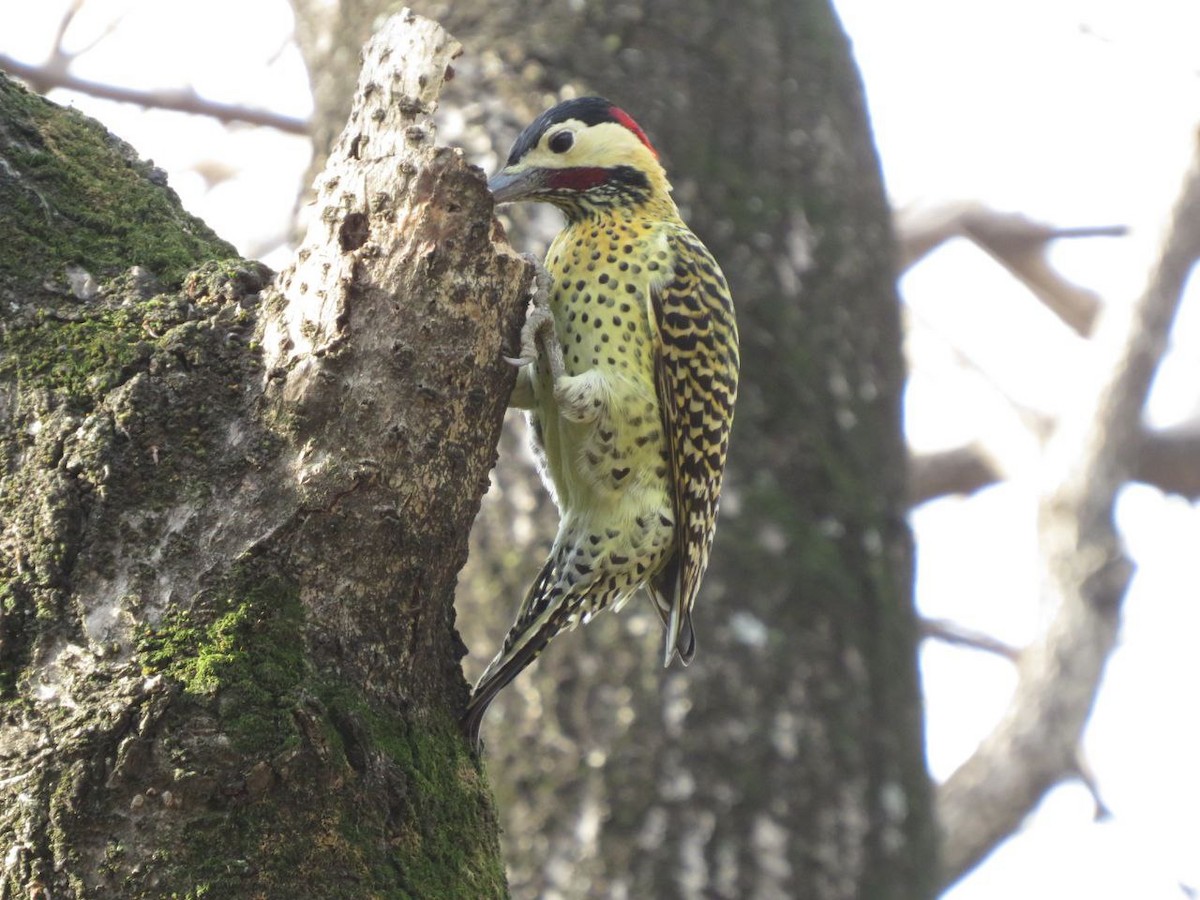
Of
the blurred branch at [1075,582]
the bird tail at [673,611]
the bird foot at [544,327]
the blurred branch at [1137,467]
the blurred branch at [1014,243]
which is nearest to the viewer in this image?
the bird foot at [544,327]

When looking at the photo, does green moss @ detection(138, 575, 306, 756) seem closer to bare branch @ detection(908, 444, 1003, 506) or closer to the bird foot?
the bird foot

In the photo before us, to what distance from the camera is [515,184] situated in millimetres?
4168

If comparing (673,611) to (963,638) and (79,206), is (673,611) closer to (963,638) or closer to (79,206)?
(79,206)

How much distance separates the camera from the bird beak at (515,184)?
163 inches

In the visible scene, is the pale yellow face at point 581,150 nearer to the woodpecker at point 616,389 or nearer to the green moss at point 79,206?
the woodpecker at point 616,389

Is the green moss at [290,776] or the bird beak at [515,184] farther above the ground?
the bird beak at [515,184]

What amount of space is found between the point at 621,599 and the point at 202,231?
1523 millimetres

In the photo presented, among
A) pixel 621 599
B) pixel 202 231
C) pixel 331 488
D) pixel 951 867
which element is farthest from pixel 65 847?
pixel 951 867

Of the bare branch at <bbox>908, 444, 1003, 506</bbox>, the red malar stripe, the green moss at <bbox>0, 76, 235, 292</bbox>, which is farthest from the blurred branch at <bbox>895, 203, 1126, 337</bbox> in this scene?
the green moss at <bbox>0, 76, 235, 292</bbox>

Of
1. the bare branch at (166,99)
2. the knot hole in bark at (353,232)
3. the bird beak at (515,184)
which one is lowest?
the knot hole in bark at (353,232)

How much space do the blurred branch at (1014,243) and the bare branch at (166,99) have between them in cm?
440

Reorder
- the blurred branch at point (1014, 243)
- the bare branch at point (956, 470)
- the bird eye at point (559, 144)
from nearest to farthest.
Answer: the bird eye at point (559, 144)
the bare branch at point (956, 470)
the blurred branch at point (1014, 243)

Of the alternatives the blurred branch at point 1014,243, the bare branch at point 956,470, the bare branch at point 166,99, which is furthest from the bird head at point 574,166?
the blurred branch at point 1014,243

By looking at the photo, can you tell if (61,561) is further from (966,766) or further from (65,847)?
(966,766)
